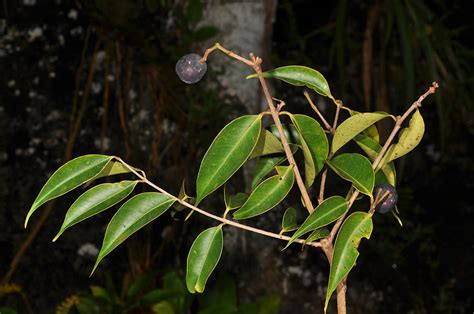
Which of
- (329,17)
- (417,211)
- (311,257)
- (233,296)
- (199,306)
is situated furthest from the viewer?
(329,17)

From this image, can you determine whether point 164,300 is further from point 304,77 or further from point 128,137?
point 304,77

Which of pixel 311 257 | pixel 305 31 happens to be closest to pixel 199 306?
pixel 311 257

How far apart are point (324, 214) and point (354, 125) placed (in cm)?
9

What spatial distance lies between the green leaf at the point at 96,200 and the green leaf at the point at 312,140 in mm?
155

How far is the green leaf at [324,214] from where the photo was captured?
2.25 ft

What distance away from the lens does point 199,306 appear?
179cm

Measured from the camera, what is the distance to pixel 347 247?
67 centimetres

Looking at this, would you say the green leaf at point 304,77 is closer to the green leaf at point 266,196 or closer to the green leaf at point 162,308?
the green leaf at point 266,196

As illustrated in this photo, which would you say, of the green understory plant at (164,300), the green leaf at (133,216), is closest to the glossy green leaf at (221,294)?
the green understory plant at (164,300)

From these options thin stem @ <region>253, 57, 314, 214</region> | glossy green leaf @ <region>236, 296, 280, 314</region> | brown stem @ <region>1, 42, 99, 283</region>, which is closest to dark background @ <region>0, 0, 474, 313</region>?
brown stem @ <region>1, 42, 99, 283</region>

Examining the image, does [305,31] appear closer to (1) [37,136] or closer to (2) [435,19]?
(2) [435,19]

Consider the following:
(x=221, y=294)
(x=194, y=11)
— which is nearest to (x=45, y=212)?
(x=221, y=294)

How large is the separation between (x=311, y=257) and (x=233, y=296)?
0.99 ft

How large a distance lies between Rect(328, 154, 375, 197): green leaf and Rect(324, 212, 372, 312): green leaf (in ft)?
0.09
